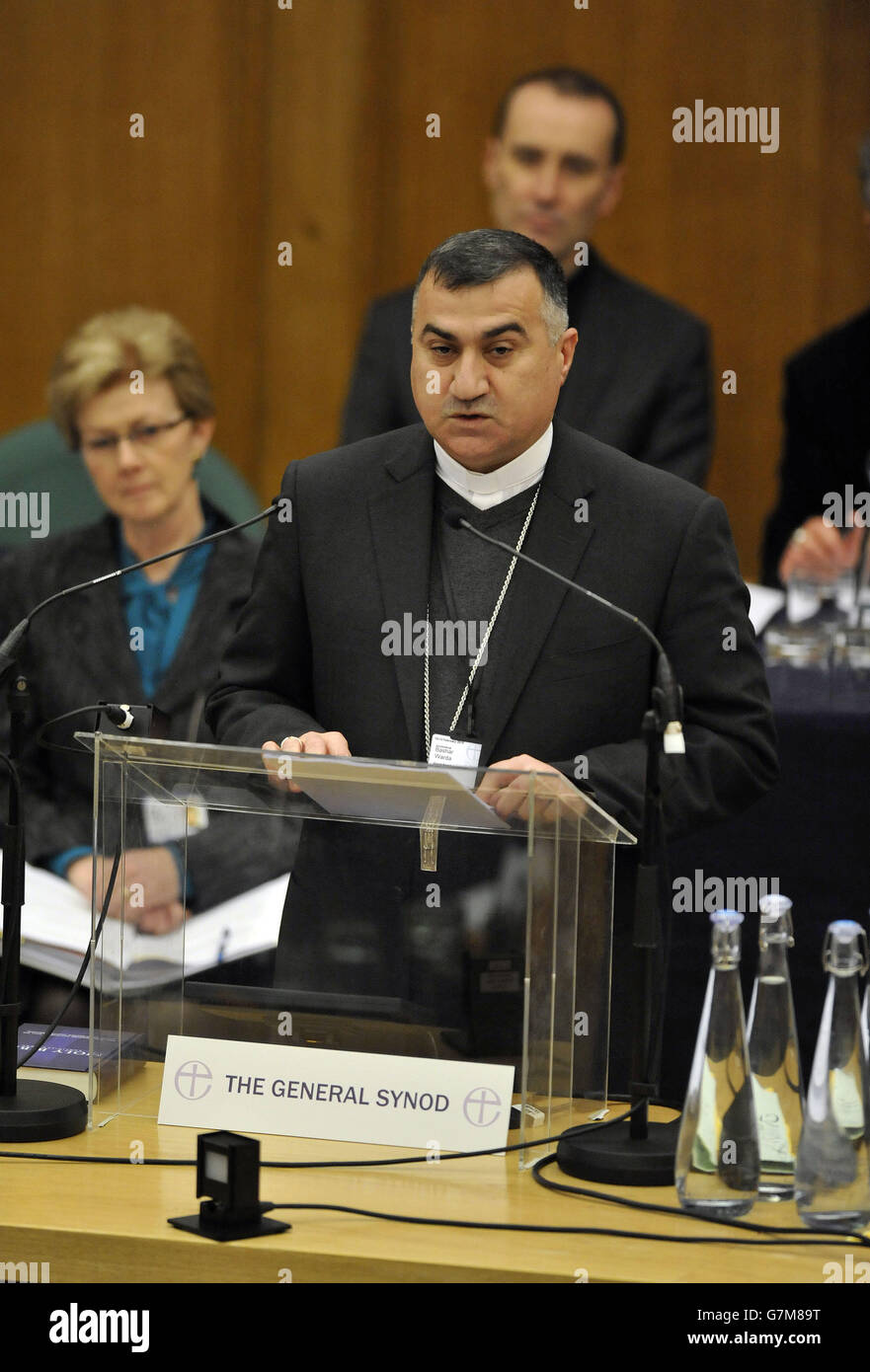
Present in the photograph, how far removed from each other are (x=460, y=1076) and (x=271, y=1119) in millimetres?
197

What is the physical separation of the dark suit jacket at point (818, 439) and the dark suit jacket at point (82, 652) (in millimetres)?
1452

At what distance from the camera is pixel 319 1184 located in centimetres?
170

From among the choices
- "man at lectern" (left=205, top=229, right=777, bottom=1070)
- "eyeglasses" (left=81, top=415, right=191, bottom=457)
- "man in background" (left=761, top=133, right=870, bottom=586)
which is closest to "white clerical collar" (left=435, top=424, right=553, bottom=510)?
"man at lectern" (left=205, top=229, right=777, bottom=1070)

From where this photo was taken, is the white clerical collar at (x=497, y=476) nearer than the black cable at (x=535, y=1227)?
No

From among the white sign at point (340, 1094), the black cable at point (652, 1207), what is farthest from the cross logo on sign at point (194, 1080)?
the black cable at point (652, 1207)

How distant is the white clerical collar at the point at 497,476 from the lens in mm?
2344

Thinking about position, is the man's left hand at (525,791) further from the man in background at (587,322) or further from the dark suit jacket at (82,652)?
the man in background at (587,322)

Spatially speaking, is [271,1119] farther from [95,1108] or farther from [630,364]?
[630,364]

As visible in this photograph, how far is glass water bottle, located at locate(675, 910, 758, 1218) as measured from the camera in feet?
5.21

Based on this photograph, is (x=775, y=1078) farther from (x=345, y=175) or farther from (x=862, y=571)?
(x=345, y=175)

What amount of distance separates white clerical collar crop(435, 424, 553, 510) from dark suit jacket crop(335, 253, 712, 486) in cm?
165

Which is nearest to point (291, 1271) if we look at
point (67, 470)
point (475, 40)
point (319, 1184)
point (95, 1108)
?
point (319, 1184)

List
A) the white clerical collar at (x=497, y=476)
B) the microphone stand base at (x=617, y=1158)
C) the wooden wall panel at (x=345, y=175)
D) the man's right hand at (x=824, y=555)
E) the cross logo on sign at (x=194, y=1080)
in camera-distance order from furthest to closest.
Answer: the wooden wall panel at (x=345, y=175), the man's right hand at (x=824, y=555), the white clerical collar at (x=497, y=476), the cross logo on sign at (x=194, y=1080), the microphone stand base at (x=617, y=1158)

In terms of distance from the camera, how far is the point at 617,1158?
1.72 metres
